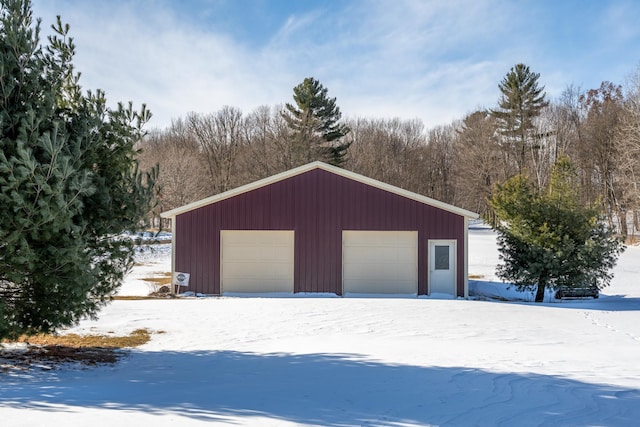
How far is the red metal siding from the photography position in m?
15.3

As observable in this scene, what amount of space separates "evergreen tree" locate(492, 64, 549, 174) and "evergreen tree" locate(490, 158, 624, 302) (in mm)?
25638

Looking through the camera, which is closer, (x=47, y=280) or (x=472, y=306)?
(x=47, y=280)

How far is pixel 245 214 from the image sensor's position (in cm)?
1533

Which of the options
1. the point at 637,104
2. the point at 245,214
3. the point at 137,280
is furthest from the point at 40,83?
the point at 637,104

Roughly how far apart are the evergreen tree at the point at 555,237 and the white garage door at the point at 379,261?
9.51 ft

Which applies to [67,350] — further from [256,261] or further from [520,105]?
[520,105]

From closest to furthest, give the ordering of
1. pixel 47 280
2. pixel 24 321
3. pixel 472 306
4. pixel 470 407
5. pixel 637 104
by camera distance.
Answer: pixel 470 407 → pixel 47 280 → pixel 24 321 → pixel 472 306 → pixel 637 104

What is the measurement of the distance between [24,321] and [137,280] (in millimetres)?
12907

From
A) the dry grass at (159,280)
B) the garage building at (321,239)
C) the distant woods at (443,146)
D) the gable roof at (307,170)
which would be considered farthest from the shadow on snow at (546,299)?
the distant woods at (443,146)

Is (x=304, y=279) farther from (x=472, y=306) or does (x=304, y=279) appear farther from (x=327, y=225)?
(x=472, y=306)

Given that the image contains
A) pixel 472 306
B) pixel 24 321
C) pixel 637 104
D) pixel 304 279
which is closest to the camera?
pixel 24 321

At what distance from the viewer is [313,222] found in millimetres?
15320

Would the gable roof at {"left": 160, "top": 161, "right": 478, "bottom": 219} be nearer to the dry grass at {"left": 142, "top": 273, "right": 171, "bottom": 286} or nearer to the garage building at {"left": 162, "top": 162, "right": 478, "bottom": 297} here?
the garage building at {"left": 162, "top": 162, "right": 478, "bottom": 297}

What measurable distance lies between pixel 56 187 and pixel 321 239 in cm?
1048
